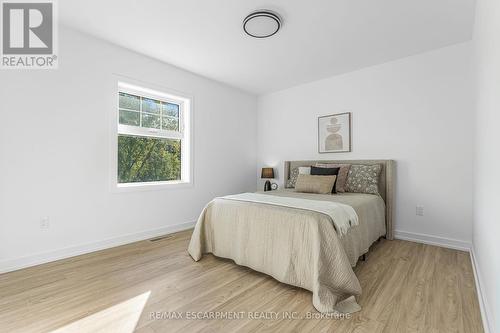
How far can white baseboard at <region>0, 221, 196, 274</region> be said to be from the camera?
2.20 metres

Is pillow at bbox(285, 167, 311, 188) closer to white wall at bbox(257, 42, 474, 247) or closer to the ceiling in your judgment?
white wall at bbox(257, 42, 474, 247)

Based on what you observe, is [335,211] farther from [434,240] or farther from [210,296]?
[434,240]

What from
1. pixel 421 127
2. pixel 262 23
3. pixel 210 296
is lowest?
pixel 210 296

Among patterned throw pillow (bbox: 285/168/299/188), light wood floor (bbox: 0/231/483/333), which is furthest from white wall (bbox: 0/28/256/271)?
patterned throw pillow (bbox: 285/168/299/188)

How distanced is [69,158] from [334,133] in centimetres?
349

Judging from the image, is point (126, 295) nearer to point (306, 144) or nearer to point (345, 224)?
point (345, 224)

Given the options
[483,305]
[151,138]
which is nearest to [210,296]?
[483,305]

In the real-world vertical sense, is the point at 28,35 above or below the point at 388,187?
above

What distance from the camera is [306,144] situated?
4082 mm

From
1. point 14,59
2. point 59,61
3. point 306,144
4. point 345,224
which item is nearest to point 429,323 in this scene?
point 345,224

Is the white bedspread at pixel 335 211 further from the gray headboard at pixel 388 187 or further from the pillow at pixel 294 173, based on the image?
the pillow at pixel 294 173

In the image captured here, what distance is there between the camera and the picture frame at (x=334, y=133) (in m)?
3.60

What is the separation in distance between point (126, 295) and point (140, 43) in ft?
8.66

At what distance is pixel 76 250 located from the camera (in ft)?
8.34
